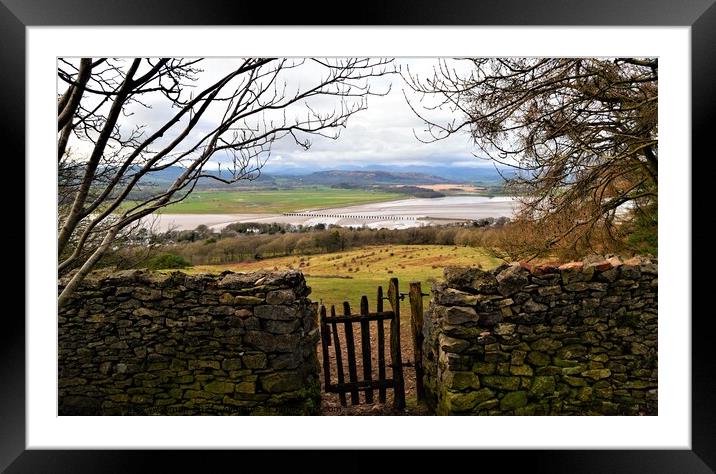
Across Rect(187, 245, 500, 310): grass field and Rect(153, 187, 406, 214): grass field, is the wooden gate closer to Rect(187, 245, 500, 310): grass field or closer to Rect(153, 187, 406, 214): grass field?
Rect(187, 245, 500, 310): grass field

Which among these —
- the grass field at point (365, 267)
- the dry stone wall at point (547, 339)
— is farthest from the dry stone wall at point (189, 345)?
the grass field at point (365, 267)

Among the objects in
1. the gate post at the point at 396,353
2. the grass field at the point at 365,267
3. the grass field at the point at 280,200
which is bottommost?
the gate post at the point at 396,353
